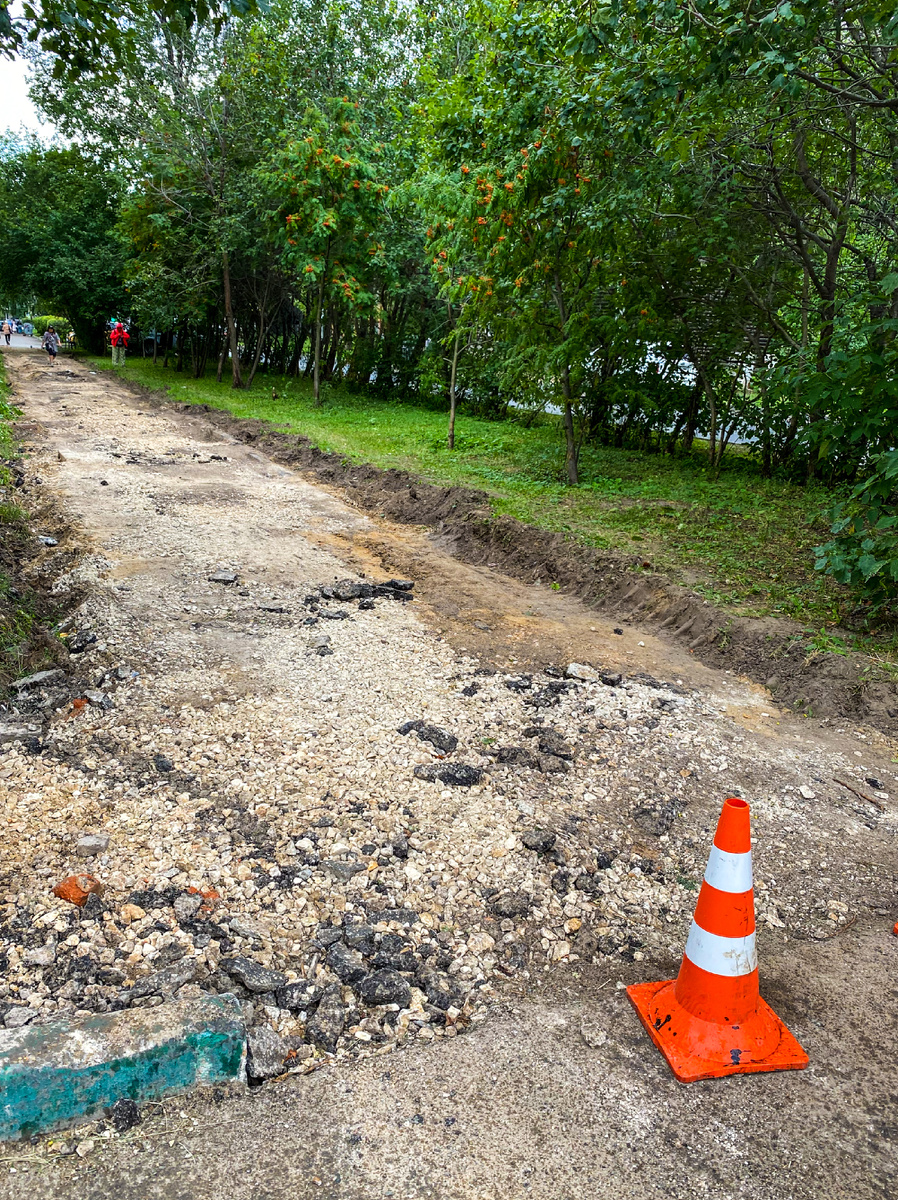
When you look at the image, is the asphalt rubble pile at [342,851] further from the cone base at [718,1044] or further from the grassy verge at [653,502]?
the grassy verge at [653,502]

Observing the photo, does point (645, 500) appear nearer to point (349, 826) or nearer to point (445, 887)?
point (349, 826)

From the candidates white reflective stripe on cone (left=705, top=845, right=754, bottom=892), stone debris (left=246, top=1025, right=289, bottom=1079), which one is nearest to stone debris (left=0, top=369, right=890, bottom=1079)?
stone debris (left=246, top=1025, right=289, bottom=1079)

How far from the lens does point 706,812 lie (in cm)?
338

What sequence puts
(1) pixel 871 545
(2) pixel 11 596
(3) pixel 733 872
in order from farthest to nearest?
(2) pixel 11 596 → (1) pixel 871 545 → (3) pixel 733 872

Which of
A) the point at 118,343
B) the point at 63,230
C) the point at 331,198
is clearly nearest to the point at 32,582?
the point at 331,198

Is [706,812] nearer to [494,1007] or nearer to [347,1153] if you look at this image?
[494,1007]

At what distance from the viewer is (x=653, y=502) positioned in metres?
8.71

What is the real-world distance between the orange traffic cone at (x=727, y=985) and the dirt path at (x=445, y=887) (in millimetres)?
74

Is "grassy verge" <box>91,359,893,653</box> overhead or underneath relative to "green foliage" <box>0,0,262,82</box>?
underneath

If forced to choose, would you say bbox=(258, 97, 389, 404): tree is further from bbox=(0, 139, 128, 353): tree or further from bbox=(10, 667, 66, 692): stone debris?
bbox=(0, 139, 128, 353): tree

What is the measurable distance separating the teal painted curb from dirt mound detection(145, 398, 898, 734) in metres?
3.78

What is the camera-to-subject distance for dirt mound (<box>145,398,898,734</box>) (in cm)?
449

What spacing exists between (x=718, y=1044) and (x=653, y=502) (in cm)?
720

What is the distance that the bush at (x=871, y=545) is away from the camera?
448cm
